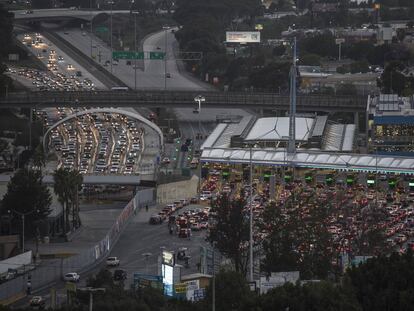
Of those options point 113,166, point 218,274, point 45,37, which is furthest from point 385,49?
point 218,274

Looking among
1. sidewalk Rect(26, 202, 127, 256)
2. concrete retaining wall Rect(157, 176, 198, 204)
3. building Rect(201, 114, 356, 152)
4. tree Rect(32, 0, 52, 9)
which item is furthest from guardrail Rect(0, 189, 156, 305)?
tree Rect(32, 0, 52, 9)

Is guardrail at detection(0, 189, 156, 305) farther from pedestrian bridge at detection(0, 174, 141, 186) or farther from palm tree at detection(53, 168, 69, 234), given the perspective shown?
pedestrian bridge at detection(0, 174, 141, 186)

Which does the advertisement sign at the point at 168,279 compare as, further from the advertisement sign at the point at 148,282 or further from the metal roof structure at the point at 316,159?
the metal roof structure at the point at 316,159

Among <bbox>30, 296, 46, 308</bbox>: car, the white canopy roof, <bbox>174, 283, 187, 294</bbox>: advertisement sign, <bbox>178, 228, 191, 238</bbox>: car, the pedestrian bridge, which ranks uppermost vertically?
<bbox>174, 283, 187, 294</bbox>: advertisement sign

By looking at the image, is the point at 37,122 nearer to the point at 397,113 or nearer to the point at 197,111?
the point at 197,111

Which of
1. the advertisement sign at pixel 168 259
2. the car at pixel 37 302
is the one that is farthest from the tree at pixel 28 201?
the advertisement sign at pixel 168 259

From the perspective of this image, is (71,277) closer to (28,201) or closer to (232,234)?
(232,234)
